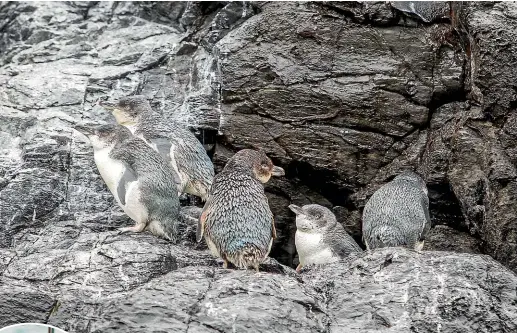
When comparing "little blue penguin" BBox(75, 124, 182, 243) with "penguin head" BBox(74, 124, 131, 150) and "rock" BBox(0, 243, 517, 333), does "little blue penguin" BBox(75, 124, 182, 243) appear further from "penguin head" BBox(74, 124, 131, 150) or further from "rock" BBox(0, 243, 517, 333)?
"rock" BBox(0, 243, 517, 333)

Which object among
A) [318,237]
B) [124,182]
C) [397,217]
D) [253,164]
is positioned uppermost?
[253,164]

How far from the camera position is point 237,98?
9.98m

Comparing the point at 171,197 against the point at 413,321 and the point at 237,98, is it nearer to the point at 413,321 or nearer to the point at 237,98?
the point at 237,98

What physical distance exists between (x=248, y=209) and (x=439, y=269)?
1496 mm

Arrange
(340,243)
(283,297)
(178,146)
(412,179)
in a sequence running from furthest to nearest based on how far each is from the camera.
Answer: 1. (178,146)
2. (412,179)
3. (340,243)
4. (283,297)

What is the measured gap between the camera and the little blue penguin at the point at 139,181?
8320 millimetres

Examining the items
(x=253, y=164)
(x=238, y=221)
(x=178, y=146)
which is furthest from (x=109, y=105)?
(x=238, y=221)

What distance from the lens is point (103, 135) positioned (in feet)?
28.5

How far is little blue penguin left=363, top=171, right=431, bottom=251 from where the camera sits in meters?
8.40

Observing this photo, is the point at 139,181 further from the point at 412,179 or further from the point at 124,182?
the point at 412,179

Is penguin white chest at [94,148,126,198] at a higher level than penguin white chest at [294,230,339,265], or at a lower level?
higher

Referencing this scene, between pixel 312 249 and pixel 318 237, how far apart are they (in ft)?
0.38

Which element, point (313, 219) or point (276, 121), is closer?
point (313, 219)

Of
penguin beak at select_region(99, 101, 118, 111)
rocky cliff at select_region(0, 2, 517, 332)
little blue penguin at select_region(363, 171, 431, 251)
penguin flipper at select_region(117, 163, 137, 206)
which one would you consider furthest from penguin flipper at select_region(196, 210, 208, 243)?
penguin beak at select_region(99, 101, 118, 111)
